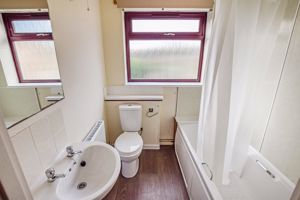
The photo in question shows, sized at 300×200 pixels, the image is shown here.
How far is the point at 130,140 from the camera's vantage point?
6.30 feet

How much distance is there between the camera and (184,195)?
1.65m

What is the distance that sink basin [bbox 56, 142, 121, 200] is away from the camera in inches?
36.7

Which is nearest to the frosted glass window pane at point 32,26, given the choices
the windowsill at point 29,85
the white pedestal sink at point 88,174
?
the windowsill at point 29,85

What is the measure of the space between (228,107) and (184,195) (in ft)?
3.83

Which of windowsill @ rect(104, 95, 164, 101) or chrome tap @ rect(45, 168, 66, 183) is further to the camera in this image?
windowsill @ rect(104, 95, 164, 101)

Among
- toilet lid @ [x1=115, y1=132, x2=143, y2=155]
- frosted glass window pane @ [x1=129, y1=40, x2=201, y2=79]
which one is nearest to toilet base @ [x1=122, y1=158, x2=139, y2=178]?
toilet lid @ [x1=115, y1=132, x2=143, y2=155]

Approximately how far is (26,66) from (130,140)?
1.36m

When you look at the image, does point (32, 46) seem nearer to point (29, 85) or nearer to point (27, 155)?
point (29, 85)

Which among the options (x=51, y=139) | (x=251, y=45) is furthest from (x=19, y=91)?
(x=251, y=45)

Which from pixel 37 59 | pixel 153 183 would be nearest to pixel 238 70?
pixel 37 59

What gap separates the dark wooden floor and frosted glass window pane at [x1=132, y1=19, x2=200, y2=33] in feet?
6.01

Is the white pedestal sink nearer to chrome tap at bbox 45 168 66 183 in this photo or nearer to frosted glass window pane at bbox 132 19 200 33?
chrome tap at bbox 45 168 66 183

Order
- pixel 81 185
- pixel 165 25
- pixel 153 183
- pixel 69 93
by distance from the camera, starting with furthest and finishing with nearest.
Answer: pixel 165 25
pixel 153 183
pixel 69 93
pixel 81 185

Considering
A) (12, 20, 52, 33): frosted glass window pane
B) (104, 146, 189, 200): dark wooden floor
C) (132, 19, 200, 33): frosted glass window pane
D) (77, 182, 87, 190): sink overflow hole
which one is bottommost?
(104, 146, 189, 200): dark wooden floor
